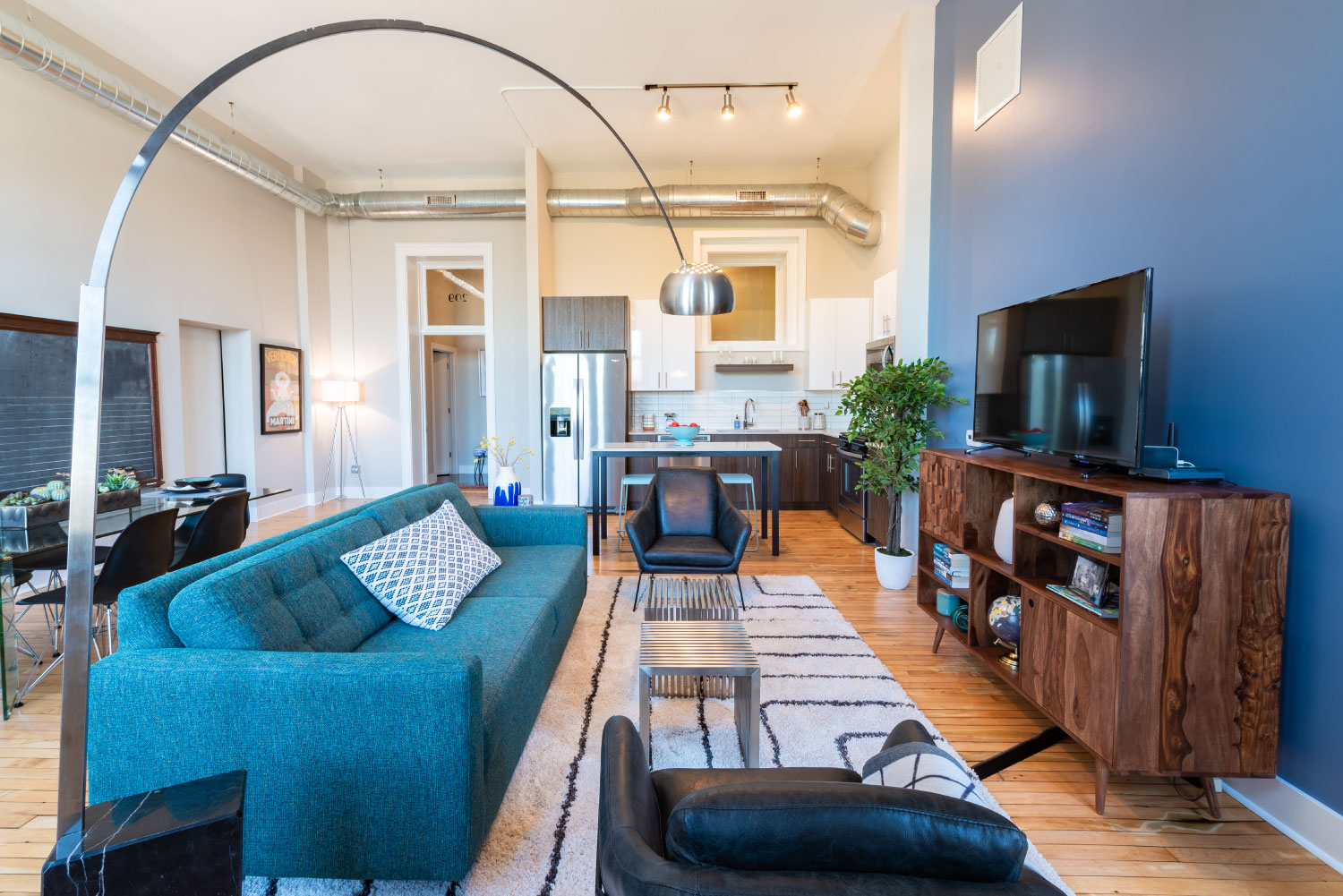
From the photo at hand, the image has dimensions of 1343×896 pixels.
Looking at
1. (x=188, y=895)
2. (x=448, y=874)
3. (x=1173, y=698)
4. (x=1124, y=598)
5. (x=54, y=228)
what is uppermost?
(x=54, y=228)

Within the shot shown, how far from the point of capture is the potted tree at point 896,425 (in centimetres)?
388

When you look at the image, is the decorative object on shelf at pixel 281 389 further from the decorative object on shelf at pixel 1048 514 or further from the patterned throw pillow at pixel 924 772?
the patterned throw pillow at pixel 924 772

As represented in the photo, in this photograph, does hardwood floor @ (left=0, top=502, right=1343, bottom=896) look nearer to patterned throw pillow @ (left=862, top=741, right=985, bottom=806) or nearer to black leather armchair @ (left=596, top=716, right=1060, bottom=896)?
patterned throw pillow @ (left=862, top=741, right=985, bottom=806)

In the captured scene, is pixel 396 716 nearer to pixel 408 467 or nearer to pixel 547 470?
pixel 547 470

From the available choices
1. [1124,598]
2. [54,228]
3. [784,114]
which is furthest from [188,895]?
[784,114]

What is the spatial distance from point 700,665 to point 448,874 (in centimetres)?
87

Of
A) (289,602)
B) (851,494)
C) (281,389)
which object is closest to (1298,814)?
(289,602)

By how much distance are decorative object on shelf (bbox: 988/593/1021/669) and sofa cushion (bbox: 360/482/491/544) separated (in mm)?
2379

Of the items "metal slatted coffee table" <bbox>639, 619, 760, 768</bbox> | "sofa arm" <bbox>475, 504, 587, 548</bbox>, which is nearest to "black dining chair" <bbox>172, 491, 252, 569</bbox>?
"sofa arm" <bbox>475, 504, 587, 548</bbox>

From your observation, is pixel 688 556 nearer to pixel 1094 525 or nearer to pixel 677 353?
pixel 1094 525

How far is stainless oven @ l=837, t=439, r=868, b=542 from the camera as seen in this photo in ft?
17.7

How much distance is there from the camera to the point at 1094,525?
1971 millimetres

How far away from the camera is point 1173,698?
1.76 m

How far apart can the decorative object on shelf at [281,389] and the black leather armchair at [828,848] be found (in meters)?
6.93
